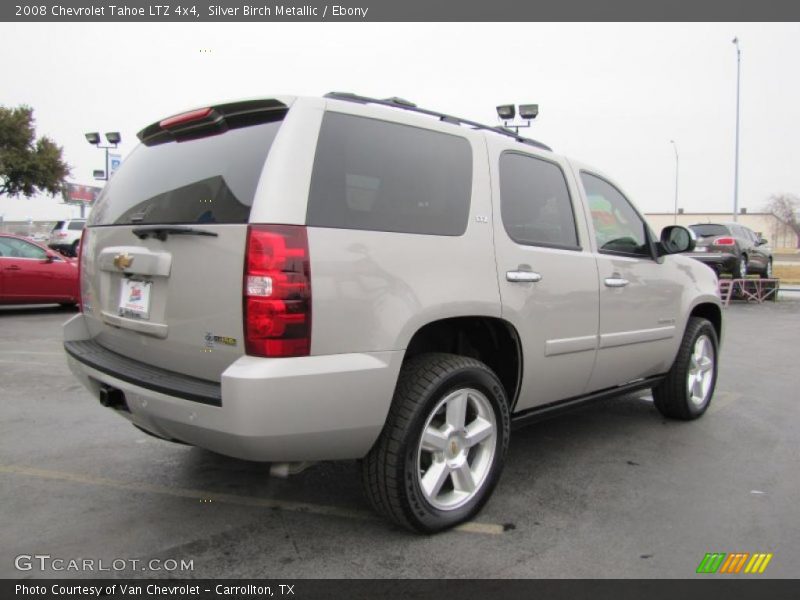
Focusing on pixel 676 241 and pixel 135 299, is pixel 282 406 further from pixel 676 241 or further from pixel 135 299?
pixel 676 241

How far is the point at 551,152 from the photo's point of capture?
378 centimetres

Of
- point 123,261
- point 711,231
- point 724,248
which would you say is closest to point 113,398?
point 123,261

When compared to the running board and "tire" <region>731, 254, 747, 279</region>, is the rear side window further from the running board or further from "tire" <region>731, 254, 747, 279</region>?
"tire" <region>731, 254, 747, 279</region>

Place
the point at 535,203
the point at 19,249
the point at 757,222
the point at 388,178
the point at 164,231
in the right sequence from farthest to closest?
the point at 757,222 < the point at 19,249 < the point at 535,203 < the point at 388,178 < the point at 164,231

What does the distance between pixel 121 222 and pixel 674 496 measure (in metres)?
3.19

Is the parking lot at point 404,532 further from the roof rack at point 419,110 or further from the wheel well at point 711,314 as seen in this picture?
the roof rack at point 419,110

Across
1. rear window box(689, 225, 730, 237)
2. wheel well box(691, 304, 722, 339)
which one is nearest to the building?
rear window box(689, 225, 730, 237)

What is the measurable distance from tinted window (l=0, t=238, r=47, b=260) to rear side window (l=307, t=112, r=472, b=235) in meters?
10.3

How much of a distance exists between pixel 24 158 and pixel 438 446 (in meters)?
36.0

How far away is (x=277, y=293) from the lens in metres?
2.29

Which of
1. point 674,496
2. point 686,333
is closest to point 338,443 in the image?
point 674,496

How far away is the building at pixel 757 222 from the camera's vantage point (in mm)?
89150

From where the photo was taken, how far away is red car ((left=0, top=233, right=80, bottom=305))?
10680 millimetres

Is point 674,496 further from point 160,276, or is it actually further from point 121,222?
point 121,222
